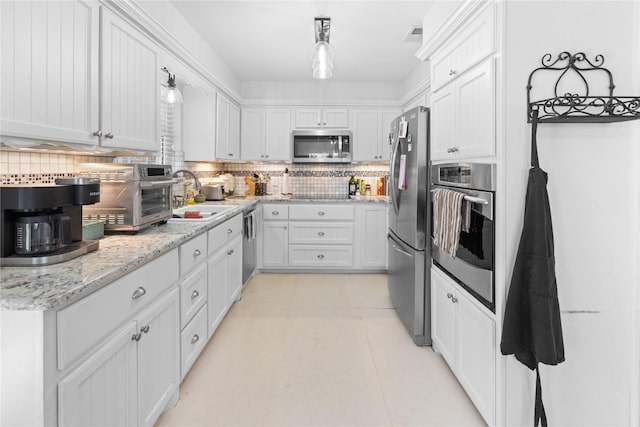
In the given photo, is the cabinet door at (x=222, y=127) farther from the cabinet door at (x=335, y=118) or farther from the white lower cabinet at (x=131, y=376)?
the white lower cabinet at (x=131, y=376)

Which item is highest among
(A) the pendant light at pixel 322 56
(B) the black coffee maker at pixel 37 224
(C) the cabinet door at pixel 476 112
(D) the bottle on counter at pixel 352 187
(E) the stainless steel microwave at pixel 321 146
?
(A) the pendant light at pixel 322 56

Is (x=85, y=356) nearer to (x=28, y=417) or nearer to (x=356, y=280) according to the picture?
(x=28, y=417)

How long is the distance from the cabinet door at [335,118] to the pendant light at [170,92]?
2220 millimetres

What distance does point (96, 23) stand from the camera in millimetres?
1880

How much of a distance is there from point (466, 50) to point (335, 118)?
3.16 meters

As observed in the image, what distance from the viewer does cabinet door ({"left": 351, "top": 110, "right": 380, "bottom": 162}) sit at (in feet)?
16.9

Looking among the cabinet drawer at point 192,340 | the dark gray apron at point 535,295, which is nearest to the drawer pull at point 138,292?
the cabinet drawer at point 192,340

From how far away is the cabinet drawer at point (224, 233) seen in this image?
2717 millimetres

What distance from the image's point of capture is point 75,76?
1730 millimetres

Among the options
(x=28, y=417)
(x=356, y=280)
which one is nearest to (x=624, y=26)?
(x=28, y=417)

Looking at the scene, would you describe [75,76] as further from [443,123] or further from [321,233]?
[321,233]

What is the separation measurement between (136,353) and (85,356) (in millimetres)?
358

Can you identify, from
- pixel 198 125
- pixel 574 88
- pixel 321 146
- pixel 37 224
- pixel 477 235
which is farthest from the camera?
pixel 321 146

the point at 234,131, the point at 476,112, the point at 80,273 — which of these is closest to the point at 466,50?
the point at 476,112
